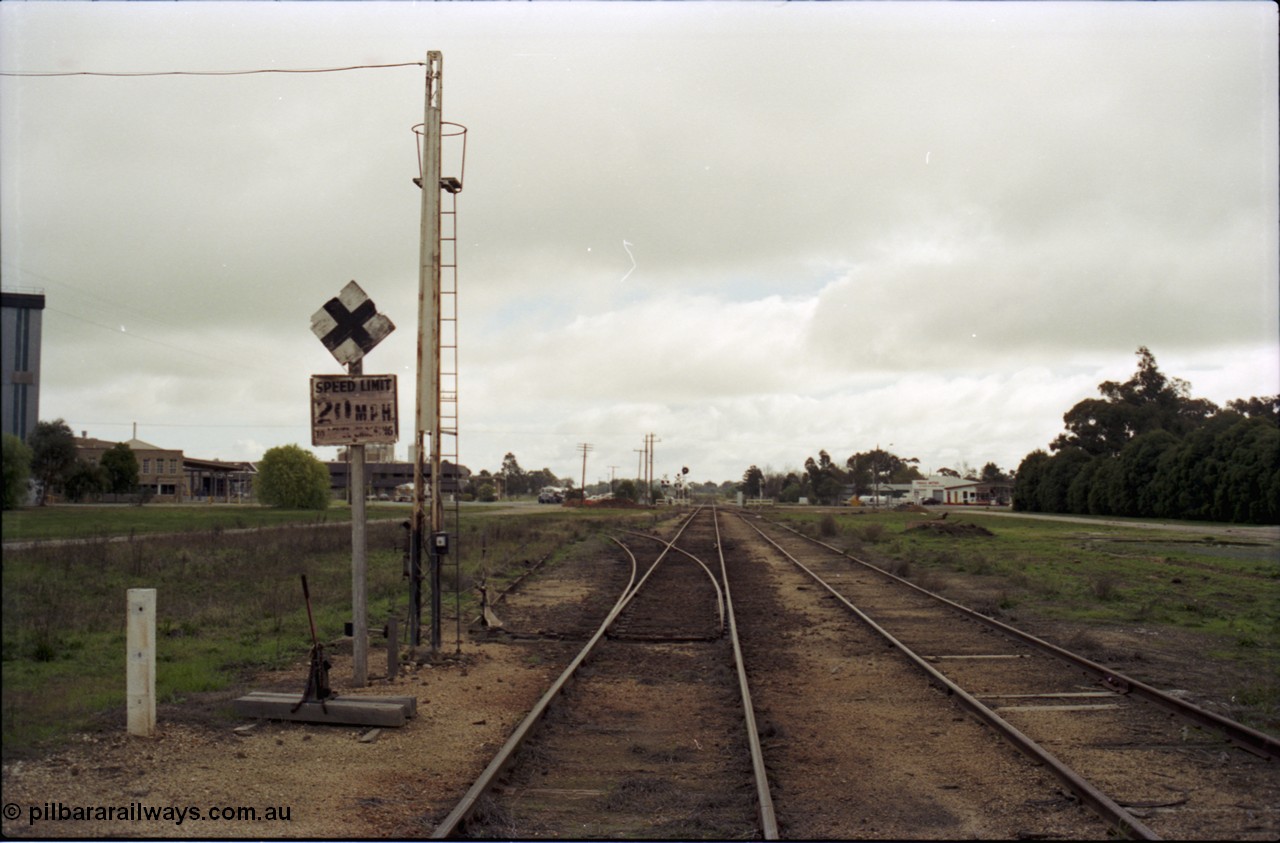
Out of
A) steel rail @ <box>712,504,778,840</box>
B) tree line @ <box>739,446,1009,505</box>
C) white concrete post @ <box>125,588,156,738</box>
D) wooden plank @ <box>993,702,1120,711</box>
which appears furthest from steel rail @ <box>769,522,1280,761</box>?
tree line @ <box>739,446,1009,505</box>

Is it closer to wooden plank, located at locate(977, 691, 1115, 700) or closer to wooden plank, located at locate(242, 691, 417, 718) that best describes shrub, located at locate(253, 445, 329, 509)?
wooden plank, located at locate(242, 691, 417, 718)

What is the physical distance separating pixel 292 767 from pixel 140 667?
1.57 metres

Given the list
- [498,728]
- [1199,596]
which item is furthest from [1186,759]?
[1199,596]

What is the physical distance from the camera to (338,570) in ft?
73.9

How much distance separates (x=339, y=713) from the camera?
780 cm

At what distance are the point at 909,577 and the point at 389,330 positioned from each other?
1623 centimetres

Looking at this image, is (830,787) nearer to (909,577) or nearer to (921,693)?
(921,693)

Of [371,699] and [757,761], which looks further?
[371,699]

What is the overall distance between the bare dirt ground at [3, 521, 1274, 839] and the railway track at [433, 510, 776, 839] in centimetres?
32

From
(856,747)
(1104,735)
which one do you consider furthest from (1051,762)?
(1104,735)

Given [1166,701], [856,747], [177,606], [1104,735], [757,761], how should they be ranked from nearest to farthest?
[757,761]
[856,747]
[1104,735]
[1166,701]
[177,606]

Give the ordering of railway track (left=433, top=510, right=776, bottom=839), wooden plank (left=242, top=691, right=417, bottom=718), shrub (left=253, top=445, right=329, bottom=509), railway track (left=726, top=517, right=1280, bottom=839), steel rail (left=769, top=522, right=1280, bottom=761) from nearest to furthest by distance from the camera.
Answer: railway track (left=433, top=510, right=776, bottom=839) → railway track (left=726, top=517, right=1280, bottom=839) → steel rail (left=769, top=522, right=1280, bottom=761) → wooden plank (left=242, top=691, right=417, bottom=718) → shrub (left=253, top=445, right=329, bottom=509)

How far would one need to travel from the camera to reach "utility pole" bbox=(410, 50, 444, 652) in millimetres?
10984

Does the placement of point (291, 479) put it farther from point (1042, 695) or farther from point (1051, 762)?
point (1051, 762)
